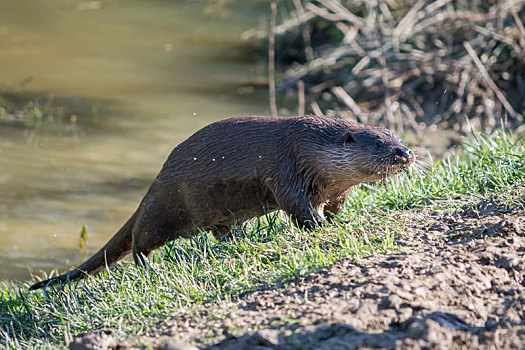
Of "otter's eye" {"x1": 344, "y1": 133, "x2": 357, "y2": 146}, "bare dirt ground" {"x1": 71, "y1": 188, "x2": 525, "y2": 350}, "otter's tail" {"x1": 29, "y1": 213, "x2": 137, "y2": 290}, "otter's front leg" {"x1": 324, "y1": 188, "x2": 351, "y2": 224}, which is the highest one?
"otter's eye" {"x1": 344, "y1": 133, "x2": 357, "y2": 146}

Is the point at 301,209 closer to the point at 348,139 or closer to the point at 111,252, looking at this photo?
the point at 348,139

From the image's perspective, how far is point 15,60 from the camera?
11.4m

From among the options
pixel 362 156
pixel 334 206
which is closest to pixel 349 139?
pixel 362 156

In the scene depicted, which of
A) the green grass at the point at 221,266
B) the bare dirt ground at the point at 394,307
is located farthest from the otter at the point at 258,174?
the bare dirt ground at the point at 394,307

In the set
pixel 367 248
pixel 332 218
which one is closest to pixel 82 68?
pixel 332 218

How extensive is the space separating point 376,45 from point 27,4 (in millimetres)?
8083

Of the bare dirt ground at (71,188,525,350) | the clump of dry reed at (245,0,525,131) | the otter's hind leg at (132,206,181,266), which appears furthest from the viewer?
the clump of dry reed at (245,0,525,131)

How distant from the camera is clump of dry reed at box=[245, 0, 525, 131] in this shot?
339 inches

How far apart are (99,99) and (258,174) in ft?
19.7

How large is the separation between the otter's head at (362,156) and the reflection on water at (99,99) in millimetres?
2497

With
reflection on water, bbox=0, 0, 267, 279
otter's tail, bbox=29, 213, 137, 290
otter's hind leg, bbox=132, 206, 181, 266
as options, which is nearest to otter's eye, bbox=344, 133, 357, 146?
otter's hind leg, bbox=132, 206, 181, 266

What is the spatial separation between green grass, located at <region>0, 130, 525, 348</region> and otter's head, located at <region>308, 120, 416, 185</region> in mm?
242

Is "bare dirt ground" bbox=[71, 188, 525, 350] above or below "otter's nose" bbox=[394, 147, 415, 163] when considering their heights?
below

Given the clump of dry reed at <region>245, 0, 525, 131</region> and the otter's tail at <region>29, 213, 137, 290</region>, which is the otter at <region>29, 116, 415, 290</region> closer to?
the otter's tail at <region>29, 213, 137, 290</region>
